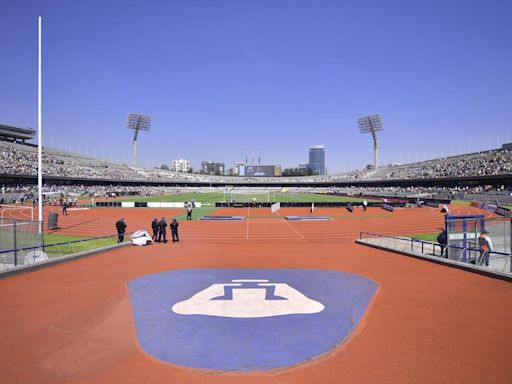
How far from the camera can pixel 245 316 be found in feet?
24.5

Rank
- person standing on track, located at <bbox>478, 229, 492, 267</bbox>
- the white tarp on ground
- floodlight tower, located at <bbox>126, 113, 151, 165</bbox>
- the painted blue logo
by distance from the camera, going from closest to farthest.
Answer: the painted blue logo
person standing on track, located at <bbox>478, 229, 492, 267</bbox>
the white tarp on ground
floodlight tower, located at <bbox>126, 113, 151, 165</bbox>

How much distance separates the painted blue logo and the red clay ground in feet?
1.09

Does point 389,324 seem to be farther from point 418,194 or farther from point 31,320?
point 418,194

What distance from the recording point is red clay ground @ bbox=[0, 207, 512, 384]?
17.0ft

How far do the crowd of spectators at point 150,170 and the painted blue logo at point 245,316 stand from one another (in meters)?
72.4

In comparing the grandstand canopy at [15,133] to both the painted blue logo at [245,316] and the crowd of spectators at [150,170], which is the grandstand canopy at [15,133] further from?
the painted blue logo at [245,316]

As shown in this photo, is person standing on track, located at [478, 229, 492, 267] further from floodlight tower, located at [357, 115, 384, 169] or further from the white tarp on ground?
floodlight tower, located at [357, 115, 384, 169]

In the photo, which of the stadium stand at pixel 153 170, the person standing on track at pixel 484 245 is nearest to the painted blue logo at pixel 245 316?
the person standing on track at pixel 484 245

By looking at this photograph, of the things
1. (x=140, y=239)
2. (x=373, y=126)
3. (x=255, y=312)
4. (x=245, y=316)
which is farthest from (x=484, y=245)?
(x=373, y=126)

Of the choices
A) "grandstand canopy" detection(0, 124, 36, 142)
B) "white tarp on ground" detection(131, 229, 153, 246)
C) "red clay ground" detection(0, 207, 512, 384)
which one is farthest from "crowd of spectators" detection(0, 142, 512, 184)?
"red clay ground" detection(0, 207, 512, 384)

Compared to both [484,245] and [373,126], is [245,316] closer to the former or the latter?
[484,245]

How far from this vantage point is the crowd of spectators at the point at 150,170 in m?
72.7

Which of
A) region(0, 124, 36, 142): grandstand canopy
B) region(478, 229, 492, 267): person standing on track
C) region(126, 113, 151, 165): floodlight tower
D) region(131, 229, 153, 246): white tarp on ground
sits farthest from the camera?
region(126, 113, 151, 165): floodlight tower

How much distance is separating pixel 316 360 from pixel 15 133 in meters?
115
